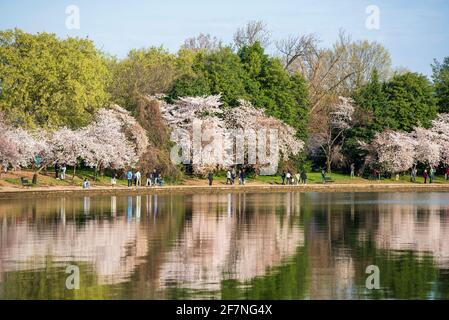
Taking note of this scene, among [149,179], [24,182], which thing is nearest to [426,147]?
[149,179]

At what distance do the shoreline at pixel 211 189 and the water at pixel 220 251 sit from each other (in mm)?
9036

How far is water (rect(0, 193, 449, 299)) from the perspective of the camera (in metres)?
24.6

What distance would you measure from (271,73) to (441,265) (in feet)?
223

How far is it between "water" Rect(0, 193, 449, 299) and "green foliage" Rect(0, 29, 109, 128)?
24.1 meters

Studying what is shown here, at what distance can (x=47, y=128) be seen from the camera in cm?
7694

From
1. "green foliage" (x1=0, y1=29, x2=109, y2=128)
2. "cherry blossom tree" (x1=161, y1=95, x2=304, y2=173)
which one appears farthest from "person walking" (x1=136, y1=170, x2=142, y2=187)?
"green foliage" (x1=0, y1=29, x2=109, y2=128)

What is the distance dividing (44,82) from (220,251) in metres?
48.3

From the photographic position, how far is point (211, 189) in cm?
7550

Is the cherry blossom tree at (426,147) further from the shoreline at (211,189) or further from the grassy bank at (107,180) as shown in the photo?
the shoreline at (211,189)

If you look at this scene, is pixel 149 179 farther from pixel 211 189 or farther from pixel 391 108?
pixel 391 108

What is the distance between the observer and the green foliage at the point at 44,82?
7688cm

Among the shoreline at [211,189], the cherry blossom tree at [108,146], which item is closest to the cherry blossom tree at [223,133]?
the shoreline at [211,189]

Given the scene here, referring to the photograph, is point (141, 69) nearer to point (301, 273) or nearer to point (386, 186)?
point (386, 186)
